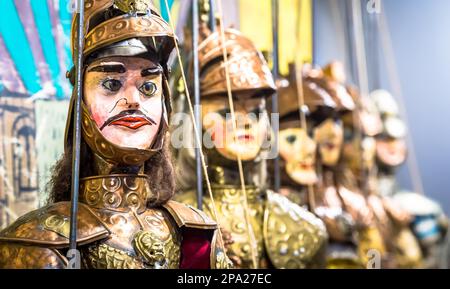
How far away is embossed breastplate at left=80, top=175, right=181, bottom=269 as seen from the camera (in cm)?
222

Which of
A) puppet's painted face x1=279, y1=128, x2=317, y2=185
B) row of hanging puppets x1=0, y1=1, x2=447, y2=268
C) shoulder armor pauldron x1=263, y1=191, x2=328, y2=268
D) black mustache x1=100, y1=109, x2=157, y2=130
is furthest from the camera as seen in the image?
puppet's painted face x1=279, y1=128, x2=317, y2=185

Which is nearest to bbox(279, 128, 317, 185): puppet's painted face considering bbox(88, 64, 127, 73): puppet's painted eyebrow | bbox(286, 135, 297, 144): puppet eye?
bbox(286, 135, 297, 144): puppet eye

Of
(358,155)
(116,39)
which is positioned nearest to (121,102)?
(116,39)

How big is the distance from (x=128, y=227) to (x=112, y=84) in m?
0.29

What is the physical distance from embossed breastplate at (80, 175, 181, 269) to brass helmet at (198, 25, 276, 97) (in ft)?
1.86

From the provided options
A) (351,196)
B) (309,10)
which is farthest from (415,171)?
(309,10)

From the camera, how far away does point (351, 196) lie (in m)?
3.89

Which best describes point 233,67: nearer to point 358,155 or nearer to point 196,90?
point 196,90

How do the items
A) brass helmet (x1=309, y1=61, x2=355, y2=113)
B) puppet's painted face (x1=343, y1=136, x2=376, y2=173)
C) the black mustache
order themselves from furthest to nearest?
1. puppet's painted face (x1=343, y1=136, x2=376, y2=173)
2. brass helmet (x1=309, y1=61, x2=355, y2=113)
3. the black mustache

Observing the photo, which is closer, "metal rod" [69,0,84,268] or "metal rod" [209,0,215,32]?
"metal rod" [69,0,84,268]

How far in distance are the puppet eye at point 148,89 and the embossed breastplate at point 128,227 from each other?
0.18 m

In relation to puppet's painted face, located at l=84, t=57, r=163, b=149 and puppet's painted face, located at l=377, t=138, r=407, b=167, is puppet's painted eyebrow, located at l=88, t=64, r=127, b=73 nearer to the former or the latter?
puppet's painted face, located at l=84, t=57, r=163, b=149

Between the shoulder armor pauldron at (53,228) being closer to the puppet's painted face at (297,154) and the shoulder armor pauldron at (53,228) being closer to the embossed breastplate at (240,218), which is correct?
the embossed breastplate at (240,218)
